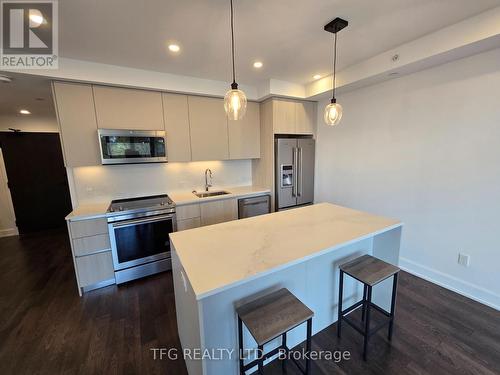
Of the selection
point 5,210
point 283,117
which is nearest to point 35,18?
point 283,117

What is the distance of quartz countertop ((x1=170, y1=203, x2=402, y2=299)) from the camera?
45.9 inches

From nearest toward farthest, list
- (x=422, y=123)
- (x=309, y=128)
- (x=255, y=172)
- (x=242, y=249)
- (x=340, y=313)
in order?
(x=242, y=249) → (x=340, y=313) → (x=422, y=123) → (x=309, y=128) → (x=255, y=172)

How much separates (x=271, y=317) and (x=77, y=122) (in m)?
3.02

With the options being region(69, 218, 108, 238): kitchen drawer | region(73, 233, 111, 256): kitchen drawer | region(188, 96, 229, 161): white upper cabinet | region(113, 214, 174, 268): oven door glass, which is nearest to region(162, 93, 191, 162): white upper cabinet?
region(188, 96, 229, 161): white upper cabinet

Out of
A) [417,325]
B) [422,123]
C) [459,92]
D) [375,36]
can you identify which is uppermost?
[375,36]

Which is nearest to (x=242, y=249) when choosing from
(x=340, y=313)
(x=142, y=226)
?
(x=340, y=313)

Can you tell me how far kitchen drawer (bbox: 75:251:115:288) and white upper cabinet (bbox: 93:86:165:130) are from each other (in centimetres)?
162

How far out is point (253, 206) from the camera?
353 cm

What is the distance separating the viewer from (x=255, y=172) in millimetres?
4156

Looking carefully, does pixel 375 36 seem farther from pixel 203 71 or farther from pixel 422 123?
pixel 203 71

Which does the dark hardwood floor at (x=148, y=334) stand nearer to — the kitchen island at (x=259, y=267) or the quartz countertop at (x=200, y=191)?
the kitchen island at (x=259, y=267)

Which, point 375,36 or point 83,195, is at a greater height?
point 375,36

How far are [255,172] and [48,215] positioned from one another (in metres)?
4.71

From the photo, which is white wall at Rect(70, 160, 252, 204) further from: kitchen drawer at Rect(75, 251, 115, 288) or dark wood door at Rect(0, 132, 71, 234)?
dark wood door at Rect(0, 132, 71, 234)
